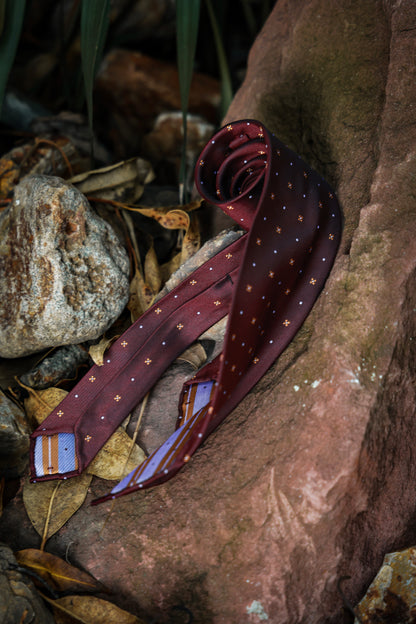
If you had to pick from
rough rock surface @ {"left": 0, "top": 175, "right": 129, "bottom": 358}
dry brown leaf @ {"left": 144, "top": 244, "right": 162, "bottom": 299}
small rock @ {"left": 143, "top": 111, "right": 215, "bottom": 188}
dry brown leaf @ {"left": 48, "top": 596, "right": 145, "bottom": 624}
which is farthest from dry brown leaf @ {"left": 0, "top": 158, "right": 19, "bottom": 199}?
dry brown leaf @ {"left": 48, "top": 596, "right": 145, "bottom": 624}

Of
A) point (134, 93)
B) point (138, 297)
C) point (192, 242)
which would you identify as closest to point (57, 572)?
point (138, 297)

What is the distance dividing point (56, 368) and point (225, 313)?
33 cm

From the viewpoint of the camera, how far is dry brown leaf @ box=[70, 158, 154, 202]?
117 cm

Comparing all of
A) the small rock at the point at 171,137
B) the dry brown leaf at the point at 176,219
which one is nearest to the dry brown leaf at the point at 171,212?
the dry brown leaf at the point at 176,219

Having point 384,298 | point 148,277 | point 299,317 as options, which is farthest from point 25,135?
point 384,298

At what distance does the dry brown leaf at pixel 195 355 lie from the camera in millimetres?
967

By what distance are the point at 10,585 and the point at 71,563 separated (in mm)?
112

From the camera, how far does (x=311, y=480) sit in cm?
74

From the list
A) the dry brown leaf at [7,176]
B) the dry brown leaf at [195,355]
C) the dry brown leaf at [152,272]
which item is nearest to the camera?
the dry brown leaf at [195,355]

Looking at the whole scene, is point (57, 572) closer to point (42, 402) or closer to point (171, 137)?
point (42, 402)

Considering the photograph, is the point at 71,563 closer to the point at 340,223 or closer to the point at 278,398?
the point at 278,398

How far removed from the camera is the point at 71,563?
2.61 ft

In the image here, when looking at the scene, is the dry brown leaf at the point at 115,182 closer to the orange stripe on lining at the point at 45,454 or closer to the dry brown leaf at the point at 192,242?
the dry brown leaf at the point at 192,242

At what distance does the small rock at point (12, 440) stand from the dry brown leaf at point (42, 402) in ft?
0.12
